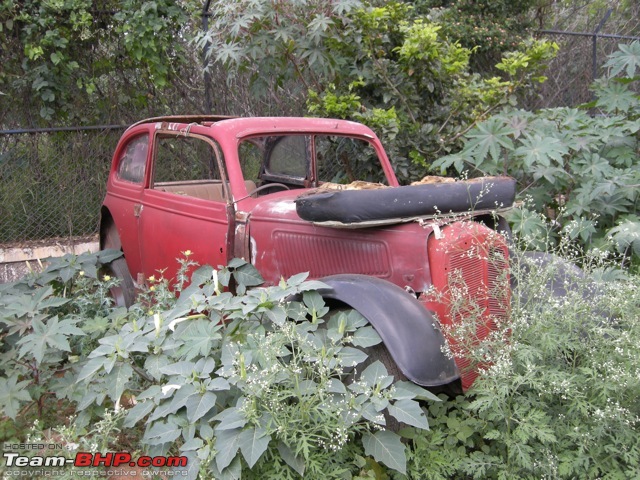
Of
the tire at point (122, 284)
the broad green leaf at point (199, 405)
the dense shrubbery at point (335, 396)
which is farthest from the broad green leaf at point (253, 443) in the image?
the tire at point (122, 284)

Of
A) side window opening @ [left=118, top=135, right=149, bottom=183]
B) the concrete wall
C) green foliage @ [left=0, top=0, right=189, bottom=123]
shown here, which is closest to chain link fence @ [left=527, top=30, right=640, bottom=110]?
green foliage @ [left=0, top=0, right=189, bottom=123]

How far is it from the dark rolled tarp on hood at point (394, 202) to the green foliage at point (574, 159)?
188cm

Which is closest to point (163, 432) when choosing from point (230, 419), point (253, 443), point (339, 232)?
point (230, 419)

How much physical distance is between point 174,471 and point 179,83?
17.1 feet

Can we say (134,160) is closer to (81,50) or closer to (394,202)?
(81,50)

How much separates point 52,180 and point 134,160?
6.37 feet

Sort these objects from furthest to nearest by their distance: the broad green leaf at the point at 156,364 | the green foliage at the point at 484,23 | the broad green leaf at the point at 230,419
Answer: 1. the green foliage at the point at 484,23
2. the broad green leaf at the point at 156,364
3. the broad green leaf at the point at 230,419

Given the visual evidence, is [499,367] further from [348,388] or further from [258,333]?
[258,333]

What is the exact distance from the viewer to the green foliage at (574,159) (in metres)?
5.09

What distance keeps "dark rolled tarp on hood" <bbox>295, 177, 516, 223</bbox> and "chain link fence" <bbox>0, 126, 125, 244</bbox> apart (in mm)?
4108

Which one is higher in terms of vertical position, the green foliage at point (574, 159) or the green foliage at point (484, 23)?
the green foliage at point (484, 23)

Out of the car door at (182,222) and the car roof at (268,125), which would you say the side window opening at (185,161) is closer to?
the car door at (182,222)

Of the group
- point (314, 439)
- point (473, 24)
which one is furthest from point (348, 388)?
point (473, 24)

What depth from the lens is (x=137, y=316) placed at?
11.8 feet
